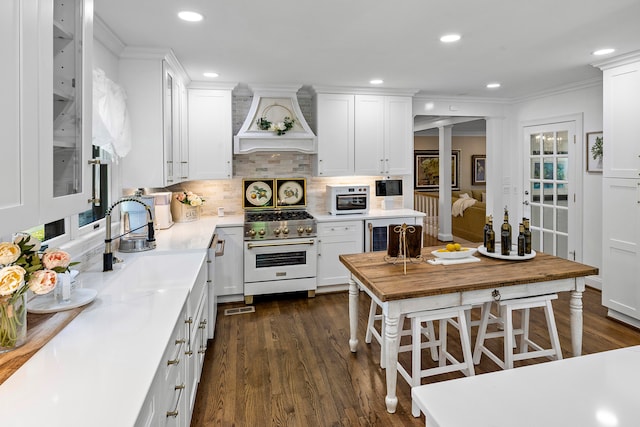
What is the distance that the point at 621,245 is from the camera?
141 inches

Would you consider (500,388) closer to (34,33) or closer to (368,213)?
(34,33)

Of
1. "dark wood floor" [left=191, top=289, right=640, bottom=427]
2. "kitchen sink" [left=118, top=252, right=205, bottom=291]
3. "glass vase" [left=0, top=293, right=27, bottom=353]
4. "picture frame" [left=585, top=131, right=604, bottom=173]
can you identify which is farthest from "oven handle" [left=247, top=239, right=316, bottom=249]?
"picture frame" [left=585, top=131, right=604, bottom=173]

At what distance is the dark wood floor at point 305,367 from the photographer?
90.9 inches

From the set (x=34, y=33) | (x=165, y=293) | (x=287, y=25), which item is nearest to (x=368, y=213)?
(x=287, y=25)

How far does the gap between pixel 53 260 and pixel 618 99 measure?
447 centimetres

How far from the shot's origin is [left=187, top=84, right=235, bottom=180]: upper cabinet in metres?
4.24

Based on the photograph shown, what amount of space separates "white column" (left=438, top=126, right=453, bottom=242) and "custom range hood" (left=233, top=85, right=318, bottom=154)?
3815mm

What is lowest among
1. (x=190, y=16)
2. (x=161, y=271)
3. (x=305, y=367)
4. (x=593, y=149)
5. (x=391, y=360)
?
(x=305, y=367)

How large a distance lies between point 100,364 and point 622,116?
4360mm

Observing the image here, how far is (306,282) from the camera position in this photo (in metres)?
4.34

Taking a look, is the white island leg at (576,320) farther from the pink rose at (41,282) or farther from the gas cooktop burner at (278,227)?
the pink rose at (41,282)

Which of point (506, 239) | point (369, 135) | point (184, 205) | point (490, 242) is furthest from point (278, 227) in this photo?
point (506, 239)

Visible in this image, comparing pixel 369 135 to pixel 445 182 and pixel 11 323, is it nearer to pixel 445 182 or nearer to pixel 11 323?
pixel 445 182

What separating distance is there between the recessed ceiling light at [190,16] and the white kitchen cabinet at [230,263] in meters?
2.13
